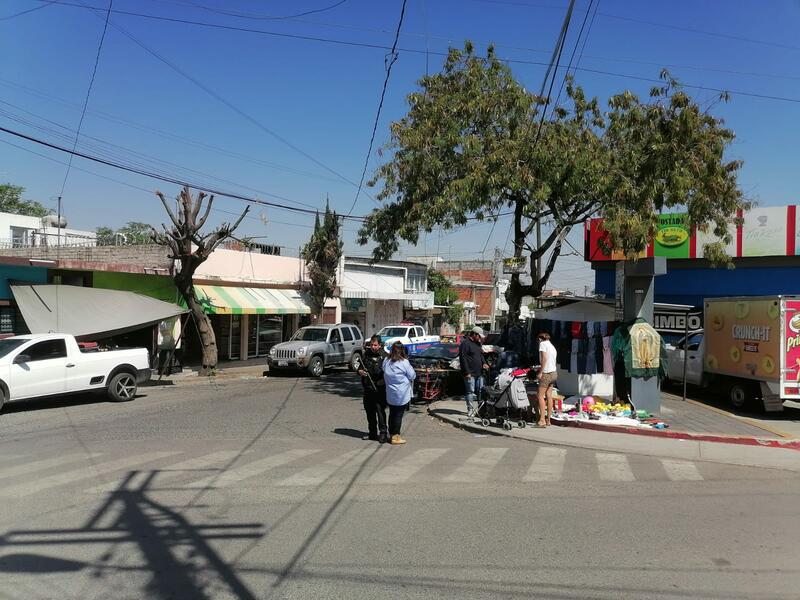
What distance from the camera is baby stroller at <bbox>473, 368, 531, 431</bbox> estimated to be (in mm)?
11547

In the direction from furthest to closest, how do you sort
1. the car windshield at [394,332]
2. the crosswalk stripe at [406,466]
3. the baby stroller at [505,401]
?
1. the car windshield at [394,332]
2. the baby stroller at [505,401]
3. the crosswalk stripe at [406,466]

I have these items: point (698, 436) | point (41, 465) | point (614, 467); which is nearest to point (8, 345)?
point (41, 465)

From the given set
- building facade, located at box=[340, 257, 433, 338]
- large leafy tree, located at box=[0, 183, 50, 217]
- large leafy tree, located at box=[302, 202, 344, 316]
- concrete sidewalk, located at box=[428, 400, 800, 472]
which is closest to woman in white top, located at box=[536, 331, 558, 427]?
concrete sidewalk, located at box=[428, 400, 800, 472]

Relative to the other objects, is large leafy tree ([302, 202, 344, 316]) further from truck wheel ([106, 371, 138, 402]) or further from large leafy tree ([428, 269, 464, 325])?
large leafy tree ([428, 269, 464, 325])

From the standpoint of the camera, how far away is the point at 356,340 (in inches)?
960

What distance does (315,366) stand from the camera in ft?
70.7

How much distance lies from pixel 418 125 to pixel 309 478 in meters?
10.3

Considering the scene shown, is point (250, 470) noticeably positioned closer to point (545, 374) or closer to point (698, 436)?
point (545, 374)

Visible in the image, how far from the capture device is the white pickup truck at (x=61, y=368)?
1285 centimetres

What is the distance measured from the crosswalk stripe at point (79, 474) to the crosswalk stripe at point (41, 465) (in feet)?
1.53

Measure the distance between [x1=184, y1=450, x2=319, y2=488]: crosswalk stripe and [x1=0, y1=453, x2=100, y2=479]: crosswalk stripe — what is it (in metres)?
2.19

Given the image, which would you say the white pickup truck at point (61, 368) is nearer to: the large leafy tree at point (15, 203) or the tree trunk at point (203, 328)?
the tree trunk at point (203, 328)

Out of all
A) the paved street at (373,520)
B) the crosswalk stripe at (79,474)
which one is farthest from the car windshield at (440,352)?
the crosswalk stripe at (79,474)

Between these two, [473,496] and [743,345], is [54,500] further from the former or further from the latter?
[743,345]
